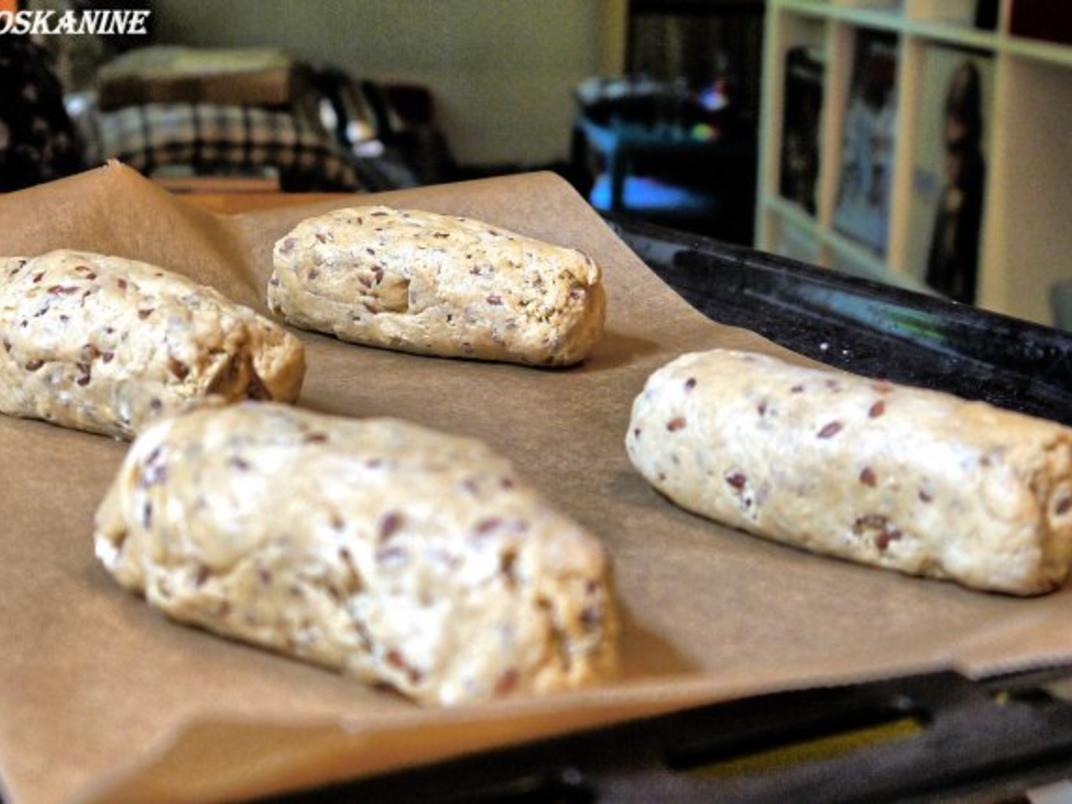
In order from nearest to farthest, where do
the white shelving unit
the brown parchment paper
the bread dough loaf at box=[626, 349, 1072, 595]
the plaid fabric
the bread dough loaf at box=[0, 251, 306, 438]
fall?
the brown parchment paper < the bread dough loaf at box=[626, 349, 1072, 595] < the bread dough loaf at box=[0, 251, 306, 438] < the white shelving unit < the plaid fabric

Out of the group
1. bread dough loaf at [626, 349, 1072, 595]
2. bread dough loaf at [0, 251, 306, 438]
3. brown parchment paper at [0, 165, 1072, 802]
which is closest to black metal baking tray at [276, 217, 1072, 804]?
brown parchment paper at [0, 165, 1072, 802]

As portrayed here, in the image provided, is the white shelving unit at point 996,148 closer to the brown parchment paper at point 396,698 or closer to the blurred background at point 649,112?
the blurred background at point 649,112

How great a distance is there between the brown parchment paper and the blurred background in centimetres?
63

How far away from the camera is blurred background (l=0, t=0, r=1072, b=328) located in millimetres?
2494

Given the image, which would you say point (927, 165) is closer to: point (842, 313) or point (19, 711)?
point (842, 313)

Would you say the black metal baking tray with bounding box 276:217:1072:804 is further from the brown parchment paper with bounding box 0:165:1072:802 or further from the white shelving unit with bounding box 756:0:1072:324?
the white shelving unit with bounding box 756:0:1072:324

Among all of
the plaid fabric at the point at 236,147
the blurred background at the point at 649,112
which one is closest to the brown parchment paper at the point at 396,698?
the blurred background at the point at 649,112

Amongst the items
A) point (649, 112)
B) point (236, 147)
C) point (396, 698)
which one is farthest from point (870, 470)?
point (649, 112)

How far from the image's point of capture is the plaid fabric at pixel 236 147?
2668 mm

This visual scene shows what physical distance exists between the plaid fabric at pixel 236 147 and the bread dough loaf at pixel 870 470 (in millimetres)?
1570

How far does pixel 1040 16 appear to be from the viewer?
7.57 ft

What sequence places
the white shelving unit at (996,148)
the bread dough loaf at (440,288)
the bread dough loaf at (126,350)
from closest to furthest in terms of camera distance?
the bread dough loaf at (126,350) → the bread dough loaf at (440,288) → the white shelving unit at (996,148)

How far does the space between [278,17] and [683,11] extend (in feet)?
3.97

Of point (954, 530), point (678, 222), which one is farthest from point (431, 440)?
point (678, 222)
